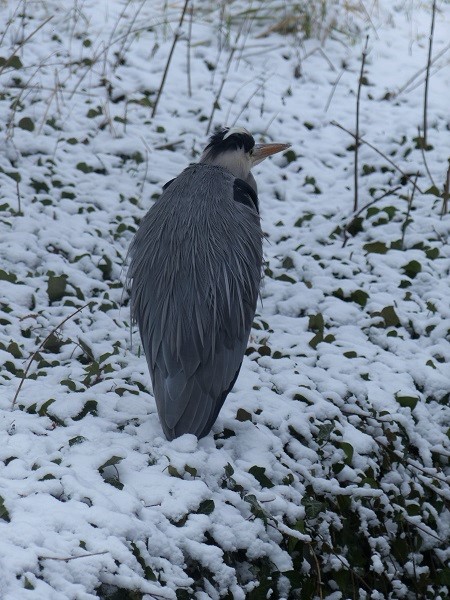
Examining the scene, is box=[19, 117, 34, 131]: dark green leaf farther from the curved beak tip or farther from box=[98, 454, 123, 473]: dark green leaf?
box=[98, 454, 123, 473]: dark green leaf

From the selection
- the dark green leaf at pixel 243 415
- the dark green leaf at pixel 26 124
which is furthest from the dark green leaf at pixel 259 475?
the dark green leaf at pixel 26 124

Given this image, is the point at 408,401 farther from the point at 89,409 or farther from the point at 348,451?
the point at 89,409

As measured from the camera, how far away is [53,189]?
5652 mm

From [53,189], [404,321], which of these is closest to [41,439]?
[404,321]

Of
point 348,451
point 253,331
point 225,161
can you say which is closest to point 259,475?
point 348,451

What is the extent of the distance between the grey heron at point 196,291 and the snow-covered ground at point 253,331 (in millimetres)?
194

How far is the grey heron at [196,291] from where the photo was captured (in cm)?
351

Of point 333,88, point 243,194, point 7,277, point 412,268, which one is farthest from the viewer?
point 333,88

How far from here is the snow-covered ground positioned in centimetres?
300

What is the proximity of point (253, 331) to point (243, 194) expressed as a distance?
0.90m

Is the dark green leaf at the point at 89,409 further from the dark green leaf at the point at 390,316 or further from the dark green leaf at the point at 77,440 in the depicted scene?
the dark green leaf at the point at 390,316

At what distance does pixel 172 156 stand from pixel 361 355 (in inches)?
102

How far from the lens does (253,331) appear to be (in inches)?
186

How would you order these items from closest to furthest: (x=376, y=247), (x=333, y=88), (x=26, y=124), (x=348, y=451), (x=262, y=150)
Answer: (x=348, y=451) → (x=262, y=150) → (x=376, y=247) → (x=26, y=124) → (x=333, y=88)
